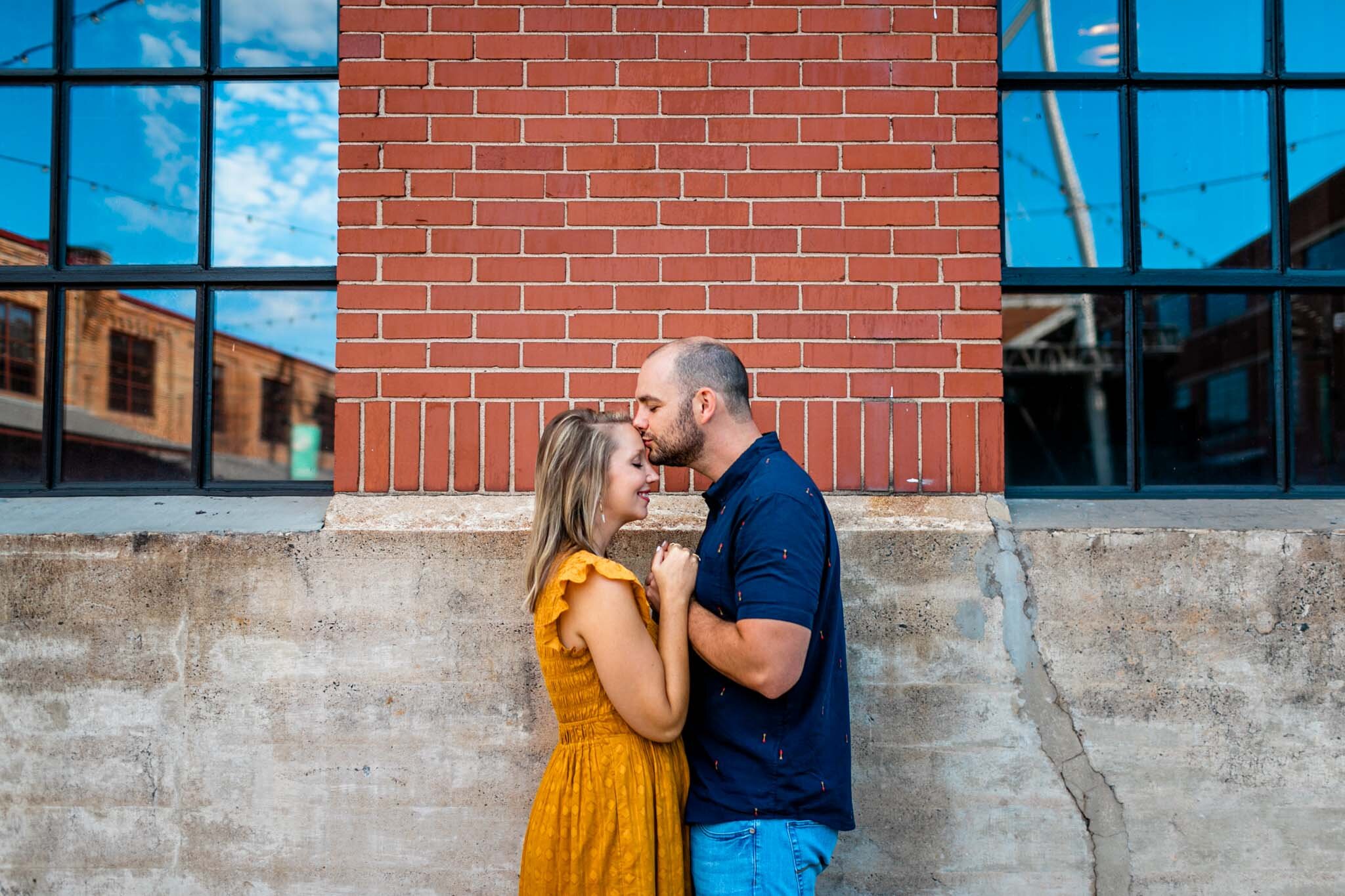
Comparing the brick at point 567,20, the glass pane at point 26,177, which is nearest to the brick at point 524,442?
the brick at point 567,20

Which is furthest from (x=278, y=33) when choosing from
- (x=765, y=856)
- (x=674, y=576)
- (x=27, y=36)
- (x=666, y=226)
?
(x=765, y=856)

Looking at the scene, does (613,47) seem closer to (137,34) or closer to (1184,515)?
(137,34)

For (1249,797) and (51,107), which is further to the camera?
(51,107)

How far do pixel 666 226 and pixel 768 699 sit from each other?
1450 millimetres

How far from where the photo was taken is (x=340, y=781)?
2615mm

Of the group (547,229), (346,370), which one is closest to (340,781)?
(346,370)

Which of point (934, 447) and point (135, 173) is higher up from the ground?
point (135, 173)

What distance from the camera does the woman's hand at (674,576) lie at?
2006 mm

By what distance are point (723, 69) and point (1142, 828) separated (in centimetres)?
259

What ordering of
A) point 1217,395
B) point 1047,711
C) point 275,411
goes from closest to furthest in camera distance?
point 1047,711
point 1217,395
point 275,411

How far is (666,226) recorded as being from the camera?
2699mm

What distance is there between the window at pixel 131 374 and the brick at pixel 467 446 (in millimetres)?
1487

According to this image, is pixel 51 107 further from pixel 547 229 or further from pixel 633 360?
pixel 633 360

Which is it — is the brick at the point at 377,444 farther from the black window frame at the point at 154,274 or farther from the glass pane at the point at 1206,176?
the glass pane at the point at 1206,176
